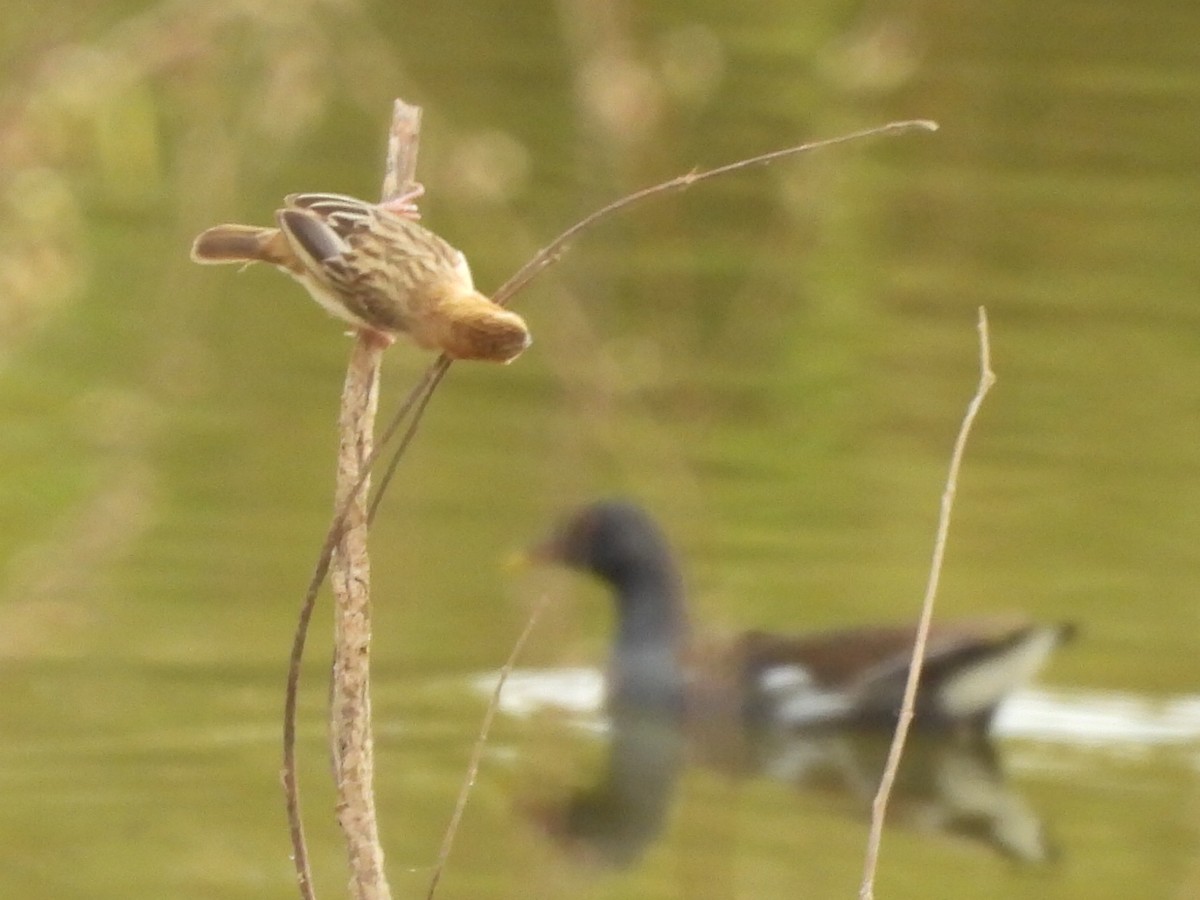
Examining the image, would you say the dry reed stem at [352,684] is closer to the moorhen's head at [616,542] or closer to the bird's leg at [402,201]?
the bird's leg at [402,201]

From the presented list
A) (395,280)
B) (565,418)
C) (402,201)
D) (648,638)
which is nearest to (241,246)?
(395,280)

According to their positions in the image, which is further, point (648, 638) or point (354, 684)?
point (648, 638)

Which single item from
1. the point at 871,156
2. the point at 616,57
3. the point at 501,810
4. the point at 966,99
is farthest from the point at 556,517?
the point at 966,99

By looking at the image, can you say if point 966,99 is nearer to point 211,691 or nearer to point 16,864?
point 211,691

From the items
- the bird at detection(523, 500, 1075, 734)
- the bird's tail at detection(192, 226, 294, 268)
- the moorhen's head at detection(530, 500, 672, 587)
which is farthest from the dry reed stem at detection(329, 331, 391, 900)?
the moorhen's head at detection(530, 500, 672, 587)

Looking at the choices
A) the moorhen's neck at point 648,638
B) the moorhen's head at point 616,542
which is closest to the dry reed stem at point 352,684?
the moorhen's neck at point 648,638

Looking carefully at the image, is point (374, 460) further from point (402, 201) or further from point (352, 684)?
point (402, 201)
